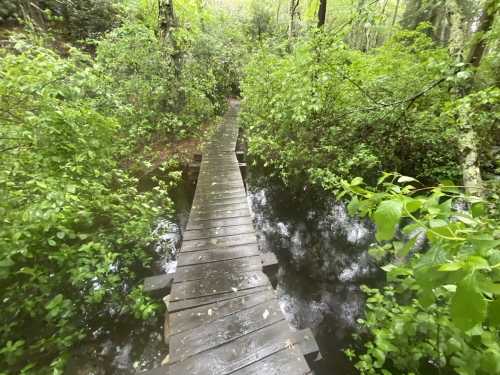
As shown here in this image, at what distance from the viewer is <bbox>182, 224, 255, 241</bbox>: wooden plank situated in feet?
10.9

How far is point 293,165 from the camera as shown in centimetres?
704

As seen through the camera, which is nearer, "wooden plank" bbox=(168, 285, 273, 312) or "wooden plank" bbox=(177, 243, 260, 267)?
"wooden plank" bbox=(168, 285, 273, 312)

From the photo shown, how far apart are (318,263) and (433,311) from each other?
7.66 ft

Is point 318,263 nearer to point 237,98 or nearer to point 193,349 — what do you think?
point 193,349

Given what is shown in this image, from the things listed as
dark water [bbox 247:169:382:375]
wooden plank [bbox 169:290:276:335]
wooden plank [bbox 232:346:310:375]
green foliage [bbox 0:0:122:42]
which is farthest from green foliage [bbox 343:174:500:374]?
green foliage [bbox 0:0:122:42]

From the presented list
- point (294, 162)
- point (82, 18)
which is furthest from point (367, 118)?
point (82, 18)

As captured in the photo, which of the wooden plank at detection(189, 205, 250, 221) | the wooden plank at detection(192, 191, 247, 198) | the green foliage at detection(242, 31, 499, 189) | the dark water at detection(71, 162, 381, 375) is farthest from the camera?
the green foliage at detection(242, 31, 499, 189)

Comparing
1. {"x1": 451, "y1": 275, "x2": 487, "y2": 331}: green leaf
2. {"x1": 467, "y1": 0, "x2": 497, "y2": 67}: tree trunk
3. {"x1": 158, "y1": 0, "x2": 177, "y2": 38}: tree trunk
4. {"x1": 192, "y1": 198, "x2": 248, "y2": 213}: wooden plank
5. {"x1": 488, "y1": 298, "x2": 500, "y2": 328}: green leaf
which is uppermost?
{"x1": 158, "y1": 0, "x2": 177, "y2": 38}: tree trunk

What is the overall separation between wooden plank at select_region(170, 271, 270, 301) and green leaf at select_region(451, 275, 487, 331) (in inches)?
86.0

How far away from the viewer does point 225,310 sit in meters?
2.32

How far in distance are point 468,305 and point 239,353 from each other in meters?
1.88

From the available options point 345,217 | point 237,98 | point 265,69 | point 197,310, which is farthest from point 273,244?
point 237,98

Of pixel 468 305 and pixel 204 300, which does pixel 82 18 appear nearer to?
pixel 204 300

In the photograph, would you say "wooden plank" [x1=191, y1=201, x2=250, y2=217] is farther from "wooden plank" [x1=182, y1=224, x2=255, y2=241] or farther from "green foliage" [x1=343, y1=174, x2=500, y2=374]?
"green foliage" [x1=343, y1=174, x2=500, y2=374]
